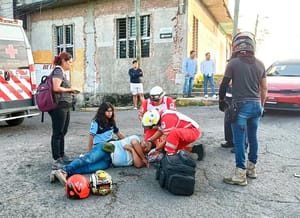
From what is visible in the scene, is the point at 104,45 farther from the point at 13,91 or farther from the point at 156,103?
the point at 156,103

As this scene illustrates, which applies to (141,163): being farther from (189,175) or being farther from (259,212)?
(259,212)

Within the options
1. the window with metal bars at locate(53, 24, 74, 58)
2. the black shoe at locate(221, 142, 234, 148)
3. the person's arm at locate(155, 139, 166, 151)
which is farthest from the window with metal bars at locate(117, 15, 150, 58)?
the person's arm at locate(155, 139, 166, 151)

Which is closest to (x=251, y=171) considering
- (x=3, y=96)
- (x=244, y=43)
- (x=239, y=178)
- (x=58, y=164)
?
(x=239, y=178)

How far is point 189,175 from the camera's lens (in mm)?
3852

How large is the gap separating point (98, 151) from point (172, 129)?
111cm

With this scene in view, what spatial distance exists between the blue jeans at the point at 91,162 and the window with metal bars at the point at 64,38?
12.8m

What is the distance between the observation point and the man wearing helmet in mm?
4414

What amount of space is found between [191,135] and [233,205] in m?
1.25

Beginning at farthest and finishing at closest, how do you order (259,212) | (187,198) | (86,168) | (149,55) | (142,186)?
(149,55) < (86,168) < (142,186) < (187,198) < (259,212)

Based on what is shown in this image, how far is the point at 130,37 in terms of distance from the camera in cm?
1473

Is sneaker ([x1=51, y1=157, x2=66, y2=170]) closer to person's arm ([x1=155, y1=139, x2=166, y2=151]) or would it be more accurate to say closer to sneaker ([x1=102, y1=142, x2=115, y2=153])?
sneaker ([x1=102, y1=142, x2=115, y2=153])

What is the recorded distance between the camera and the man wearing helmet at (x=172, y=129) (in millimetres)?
4414

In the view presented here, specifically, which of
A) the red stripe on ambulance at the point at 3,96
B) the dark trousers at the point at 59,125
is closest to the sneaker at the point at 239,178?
the dark trousers at the point at 59,125

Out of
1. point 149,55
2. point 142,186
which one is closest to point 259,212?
point 142,186
